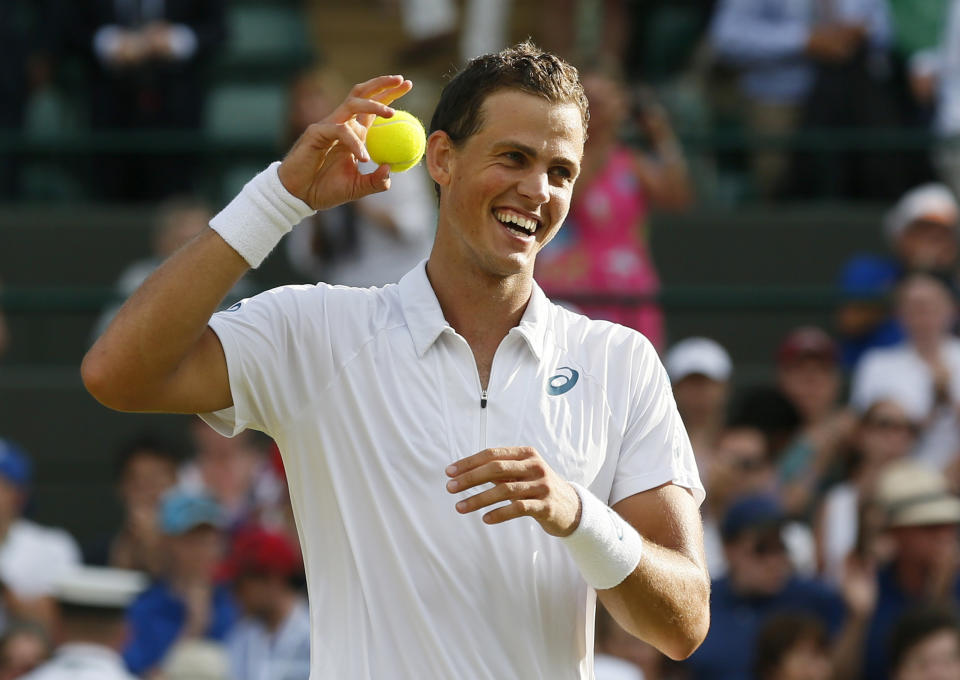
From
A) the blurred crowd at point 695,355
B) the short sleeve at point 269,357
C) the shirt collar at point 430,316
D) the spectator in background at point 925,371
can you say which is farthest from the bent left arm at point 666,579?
the spectator in background at point 925,371

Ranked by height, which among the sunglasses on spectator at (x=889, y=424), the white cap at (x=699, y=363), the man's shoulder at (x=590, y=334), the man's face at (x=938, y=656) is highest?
the white cap at (x=699, y=363)

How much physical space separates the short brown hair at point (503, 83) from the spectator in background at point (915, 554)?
362cm

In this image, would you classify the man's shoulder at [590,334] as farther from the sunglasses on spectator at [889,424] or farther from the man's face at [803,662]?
the sunglasses on spectator at [889,424]

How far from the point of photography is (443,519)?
334cm

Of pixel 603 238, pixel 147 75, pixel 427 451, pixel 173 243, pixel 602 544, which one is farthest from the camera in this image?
pixel 147 75

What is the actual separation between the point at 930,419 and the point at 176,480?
348 centimetres

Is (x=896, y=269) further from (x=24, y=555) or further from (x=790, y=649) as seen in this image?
(x=24, y=555)

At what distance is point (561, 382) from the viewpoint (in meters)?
3.49

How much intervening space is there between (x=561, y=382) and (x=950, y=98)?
7.43m

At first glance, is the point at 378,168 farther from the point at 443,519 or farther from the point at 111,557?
Result: the point at 111,557

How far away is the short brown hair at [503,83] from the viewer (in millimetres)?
3463

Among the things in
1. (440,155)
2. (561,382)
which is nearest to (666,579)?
(561,382)

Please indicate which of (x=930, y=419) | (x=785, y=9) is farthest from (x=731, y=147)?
(x=930, y=419)

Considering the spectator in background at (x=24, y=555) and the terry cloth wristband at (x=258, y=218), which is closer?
the terry cloth wristband at (x=258, y=218)
